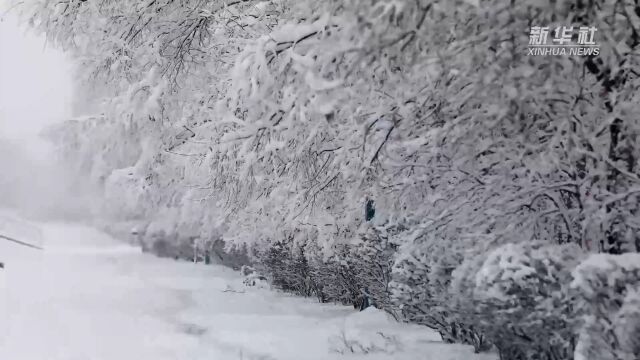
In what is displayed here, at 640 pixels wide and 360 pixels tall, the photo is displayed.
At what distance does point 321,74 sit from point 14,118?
7272 centimetres

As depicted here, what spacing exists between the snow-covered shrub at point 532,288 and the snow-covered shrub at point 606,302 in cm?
48

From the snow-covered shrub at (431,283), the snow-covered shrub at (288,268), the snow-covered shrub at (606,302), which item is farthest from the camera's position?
Result: the snow-covered shrub at (288,268)

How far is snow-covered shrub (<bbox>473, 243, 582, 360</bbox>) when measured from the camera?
16.6 feet

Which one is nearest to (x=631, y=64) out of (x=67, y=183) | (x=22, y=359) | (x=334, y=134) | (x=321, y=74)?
(x=321, y=74)

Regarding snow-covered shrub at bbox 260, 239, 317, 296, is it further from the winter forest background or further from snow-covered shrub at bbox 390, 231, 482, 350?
the winter forest background

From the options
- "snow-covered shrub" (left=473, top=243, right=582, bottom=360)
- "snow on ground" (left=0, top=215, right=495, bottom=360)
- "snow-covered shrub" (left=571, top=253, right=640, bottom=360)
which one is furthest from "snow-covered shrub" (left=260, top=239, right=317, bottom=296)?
"snow-covered shrub" (left=571, top=253, right=640, bottom=360)

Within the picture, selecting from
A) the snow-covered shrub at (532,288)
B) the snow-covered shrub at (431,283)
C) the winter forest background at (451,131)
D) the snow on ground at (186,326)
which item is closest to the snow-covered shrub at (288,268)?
the snow on ground at (186,326)

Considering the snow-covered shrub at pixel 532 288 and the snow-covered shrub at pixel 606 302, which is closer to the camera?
the snow-covered shrub at pixel 606 302

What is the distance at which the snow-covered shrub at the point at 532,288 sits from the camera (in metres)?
5.05

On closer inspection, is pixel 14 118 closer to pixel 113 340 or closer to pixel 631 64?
pixel 113 340

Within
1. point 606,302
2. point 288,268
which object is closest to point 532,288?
point 606,302

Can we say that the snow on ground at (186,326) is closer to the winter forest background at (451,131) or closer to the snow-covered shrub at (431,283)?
the snow-covered shrub at (431,283)

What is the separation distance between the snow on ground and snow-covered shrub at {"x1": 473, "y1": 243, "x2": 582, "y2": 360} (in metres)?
2.50

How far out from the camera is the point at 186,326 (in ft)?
38.0
